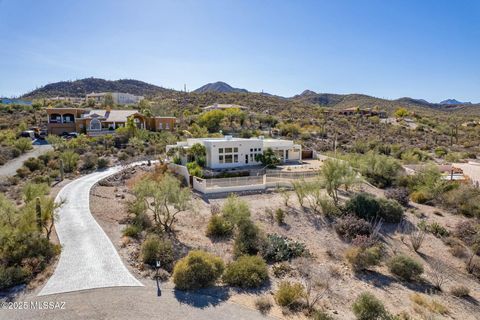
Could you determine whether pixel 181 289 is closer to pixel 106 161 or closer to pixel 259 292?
pixel 259 292

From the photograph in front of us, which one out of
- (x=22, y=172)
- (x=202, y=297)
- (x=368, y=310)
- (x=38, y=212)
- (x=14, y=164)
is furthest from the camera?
(x=14, y=164)

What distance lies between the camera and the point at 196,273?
38.3 feet

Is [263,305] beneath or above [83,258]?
beneath

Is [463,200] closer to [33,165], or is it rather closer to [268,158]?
[268,158]

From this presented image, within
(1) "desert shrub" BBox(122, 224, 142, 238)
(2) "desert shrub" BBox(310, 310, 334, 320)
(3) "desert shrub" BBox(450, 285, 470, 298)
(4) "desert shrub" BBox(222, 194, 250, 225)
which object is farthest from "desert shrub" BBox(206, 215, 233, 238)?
(3) "desert shrub" BBox(450, 285, 470, 298)

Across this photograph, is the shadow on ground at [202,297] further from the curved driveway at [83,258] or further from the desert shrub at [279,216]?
the desert shrub at [279,216]

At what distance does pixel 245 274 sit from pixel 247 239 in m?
4.11

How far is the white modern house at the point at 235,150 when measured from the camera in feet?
102

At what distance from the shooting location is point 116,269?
1218 cm

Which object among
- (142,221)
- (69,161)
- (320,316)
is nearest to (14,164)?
(69,161)

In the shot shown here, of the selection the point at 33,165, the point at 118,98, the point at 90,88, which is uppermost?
the point at 90,88

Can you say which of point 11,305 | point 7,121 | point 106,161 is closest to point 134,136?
point 106,161

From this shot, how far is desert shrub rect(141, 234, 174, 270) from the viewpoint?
43.2 ft

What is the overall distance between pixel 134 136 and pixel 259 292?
127 ft
